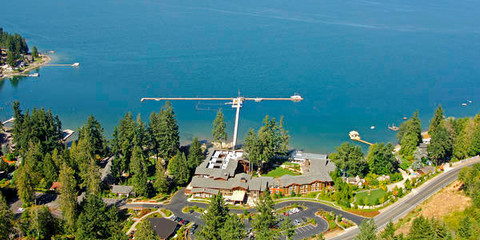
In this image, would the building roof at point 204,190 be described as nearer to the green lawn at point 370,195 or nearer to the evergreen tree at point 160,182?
the evergreen tree at point 160,182

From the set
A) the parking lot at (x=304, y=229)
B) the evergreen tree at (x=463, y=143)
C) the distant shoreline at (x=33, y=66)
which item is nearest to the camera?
the parking lot at (x=304, y=229)

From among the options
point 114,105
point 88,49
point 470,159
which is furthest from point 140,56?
point 470,159

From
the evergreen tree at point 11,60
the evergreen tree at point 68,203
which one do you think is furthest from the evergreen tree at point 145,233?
the evergreen tree at point 11,60

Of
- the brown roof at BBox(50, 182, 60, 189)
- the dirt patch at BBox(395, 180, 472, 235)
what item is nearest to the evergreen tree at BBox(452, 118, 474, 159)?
the dirt patch at BBox(395, 180, 472, 235)

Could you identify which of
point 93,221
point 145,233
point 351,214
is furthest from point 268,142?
point 93,221

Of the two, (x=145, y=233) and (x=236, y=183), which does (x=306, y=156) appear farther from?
(x=145, y=233)
